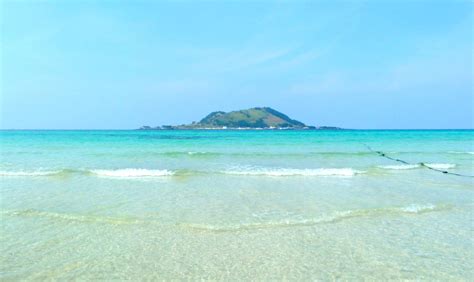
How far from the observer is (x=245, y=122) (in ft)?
590

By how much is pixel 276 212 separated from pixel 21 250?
5817 mm

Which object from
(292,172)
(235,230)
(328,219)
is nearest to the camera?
(235,230)

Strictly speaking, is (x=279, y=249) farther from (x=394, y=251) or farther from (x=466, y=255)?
(x=466, y=255)

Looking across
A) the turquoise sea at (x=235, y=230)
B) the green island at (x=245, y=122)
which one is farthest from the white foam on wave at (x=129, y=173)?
the green island at (x=245, y=122)

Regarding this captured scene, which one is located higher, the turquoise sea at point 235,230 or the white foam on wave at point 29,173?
the white foam on wave at point 29,173

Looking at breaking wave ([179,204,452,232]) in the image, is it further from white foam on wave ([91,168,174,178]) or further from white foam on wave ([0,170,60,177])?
white foam on wave ([0,170,60,177])

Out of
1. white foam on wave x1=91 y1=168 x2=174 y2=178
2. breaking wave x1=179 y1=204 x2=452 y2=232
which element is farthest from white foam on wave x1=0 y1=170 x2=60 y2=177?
breaking wave x1=179 y1=204 x2=452 y2=232

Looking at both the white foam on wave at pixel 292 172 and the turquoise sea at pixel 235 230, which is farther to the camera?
the white foam on wave at pixel 292 172

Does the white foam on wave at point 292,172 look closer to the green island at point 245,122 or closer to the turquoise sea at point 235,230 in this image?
the turquoise sea at point 235,230

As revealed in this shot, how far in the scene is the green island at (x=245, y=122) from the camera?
575 ft

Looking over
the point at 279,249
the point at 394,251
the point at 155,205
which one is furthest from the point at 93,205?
the point at 394,251

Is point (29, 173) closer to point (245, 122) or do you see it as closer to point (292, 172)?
point (292, 172)

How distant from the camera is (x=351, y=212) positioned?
9469 mm

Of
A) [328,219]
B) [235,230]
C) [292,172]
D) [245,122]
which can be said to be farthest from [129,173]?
[245,122]
